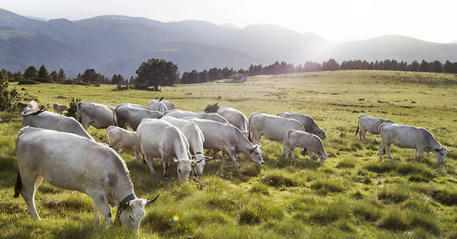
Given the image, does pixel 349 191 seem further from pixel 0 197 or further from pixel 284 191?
pixel 0 197

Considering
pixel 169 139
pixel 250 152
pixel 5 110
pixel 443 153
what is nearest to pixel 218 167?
pixel 250 152

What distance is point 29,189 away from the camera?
6.39 m

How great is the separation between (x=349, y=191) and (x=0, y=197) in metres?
10.7

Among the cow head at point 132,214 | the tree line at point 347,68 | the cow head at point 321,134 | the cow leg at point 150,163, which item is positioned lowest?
the cow head at point 321,134

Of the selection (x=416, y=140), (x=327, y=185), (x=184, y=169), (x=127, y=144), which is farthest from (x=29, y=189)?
(x=416, y=140)

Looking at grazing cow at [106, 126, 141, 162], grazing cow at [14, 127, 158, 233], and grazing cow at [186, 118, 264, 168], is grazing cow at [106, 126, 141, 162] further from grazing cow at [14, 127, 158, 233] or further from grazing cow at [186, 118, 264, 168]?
grazing cow at [14, 127, 158, 233]

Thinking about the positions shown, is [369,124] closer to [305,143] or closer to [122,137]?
[305,143]

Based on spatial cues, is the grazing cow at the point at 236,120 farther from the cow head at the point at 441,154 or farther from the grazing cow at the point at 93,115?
the cow head at the point at 441,154

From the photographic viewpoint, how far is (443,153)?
1483cm

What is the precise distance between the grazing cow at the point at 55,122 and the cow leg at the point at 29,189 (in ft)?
10.3

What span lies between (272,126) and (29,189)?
518 inches

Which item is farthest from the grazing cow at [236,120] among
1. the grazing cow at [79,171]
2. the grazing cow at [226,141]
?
the grazing cow at [79,171]

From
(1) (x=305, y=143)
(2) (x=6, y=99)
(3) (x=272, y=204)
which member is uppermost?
(2) (x=6, y=99)

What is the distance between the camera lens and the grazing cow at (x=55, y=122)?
963 cm
